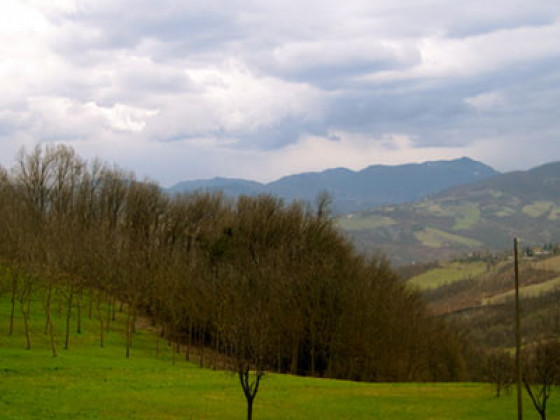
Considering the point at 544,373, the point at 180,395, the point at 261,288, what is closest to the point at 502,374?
the point at 544,373

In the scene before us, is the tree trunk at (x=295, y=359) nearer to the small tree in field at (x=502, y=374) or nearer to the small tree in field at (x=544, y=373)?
the small tree in field at (x=502, y=374)

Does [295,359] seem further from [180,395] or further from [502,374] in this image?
[180,395]

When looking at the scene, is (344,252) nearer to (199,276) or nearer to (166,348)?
(199,276)

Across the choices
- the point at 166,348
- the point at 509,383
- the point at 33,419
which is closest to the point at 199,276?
the point at 166,348

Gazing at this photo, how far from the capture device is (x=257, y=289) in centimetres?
8125

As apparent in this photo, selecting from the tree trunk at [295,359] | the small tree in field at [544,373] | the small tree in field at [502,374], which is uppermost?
the small tree in field at [544,373]

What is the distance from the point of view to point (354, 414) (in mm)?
42031

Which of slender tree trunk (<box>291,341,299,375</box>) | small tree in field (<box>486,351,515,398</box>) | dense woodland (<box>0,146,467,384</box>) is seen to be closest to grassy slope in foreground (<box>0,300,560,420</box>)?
small tree in field (<box>486,351,515,398</box>)

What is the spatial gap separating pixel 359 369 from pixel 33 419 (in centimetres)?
4879

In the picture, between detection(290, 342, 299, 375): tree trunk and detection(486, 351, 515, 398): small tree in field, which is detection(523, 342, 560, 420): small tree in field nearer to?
detection(486, 351, 515, 398): small tree in field

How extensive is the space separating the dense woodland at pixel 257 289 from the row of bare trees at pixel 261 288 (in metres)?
0.19

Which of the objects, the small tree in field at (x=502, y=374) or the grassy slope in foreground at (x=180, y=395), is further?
the small tree in field at (x=502, y=374)

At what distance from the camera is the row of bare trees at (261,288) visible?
229 feet

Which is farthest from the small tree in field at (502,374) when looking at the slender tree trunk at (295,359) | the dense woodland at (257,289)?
the slender tree trunk at (295,359)
